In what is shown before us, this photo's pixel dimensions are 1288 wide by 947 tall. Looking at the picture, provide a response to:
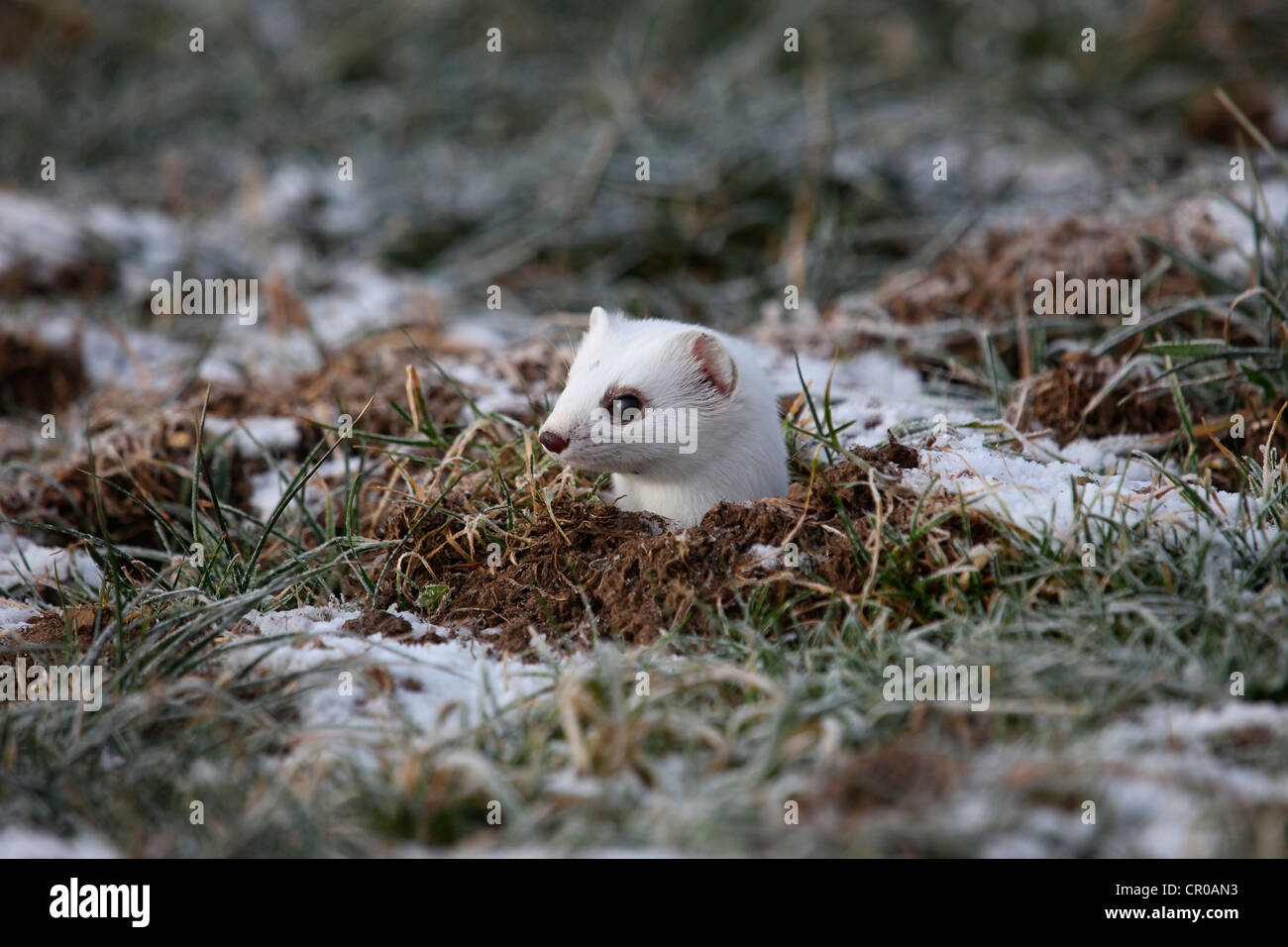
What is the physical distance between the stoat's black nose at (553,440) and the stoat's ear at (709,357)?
16.8 inches

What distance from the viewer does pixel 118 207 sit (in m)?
7.30

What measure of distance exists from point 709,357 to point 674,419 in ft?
0.72

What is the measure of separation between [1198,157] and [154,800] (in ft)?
20.5

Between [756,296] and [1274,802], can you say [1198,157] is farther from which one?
[1274,802]

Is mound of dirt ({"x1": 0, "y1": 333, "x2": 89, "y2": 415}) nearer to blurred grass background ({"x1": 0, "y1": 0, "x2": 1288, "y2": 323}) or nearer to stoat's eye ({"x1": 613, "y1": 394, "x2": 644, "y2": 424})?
blurred grass background ({"x1": 0, "y1": 0, "x2": 1288, "y2": 323})

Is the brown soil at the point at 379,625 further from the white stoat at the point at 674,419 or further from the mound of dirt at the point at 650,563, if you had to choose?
the white stoat at the point at 674,419

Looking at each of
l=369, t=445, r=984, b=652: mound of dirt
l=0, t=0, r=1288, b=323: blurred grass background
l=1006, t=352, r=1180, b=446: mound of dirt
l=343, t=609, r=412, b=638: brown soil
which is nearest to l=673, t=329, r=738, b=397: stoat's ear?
l=369, t=445, r=984, b=652: mound of dirt

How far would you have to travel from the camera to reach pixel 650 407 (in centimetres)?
309

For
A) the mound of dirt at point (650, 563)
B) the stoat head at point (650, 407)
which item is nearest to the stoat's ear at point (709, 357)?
the stoat head at point (650, 407)

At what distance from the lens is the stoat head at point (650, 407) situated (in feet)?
9.89

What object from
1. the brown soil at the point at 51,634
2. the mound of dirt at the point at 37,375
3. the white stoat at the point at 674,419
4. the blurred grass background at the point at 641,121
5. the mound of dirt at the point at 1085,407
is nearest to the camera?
the brown soil at the point at 51,634

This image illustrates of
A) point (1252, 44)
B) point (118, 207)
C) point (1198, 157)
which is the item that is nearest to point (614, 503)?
point (1198, 157)

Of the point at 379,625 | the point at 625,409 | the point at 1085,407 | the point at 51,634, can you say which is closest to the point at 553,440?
the point at 625,409

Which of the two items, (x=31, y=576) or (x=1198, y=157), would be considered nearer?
(x=31, y=576)
